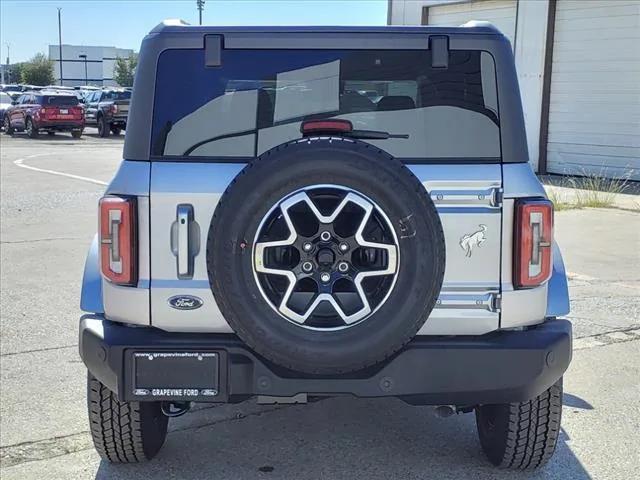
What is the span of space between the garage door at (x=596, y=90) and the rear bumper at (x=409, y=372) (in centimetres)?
1416

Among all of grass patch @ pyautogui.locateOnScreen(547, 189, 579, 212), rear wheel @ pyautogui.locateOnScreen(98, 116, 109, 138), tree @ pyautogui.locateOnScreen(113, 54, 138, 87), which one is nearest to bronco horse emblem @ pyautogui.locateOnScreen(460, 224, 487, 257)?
grass patch @ pyautogui.locateOnScreen(547, 189, 579, 212)

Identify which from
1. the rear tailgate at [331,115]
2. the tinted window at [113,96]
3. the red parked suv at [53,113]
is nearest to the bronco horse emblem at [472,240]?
the rear tailgate at [331,115]

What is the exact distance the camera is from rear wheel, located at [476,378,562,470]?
359 centimetres

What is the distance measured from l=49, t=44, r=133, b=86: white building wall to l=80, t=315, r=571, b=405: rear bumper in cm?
10974

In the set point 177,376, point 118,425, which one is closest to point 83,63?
point 118,425

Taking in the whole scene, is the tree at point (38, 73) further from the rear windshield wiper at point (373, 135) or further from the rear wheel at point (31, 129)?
the rear windshield wiper at point (373, 135)

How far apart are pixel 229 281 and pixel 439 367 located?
87 centimetres

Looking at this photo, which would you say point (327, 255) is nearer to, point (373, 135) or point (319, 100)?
point (373, 135)

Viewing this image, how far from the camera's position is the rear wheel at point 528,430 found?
11.8 feet

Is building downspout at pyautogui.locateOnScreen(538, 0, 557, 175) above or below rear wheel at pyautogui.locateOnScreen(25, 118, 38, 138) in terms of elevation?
above

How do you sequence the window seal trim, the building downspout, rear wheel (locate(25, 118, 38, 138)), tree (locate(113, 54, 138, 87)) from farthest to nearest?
tree (locate(113, 54, 138, 87)), rear wheel (locate(25, 118, 38, 138)), the building downspout, the window seal trim

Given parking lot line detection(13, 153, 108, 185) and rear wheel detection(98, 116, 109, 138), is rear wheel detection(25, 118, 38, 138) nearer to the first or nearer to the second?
rear wheel detection(98, 116, 109, 138)

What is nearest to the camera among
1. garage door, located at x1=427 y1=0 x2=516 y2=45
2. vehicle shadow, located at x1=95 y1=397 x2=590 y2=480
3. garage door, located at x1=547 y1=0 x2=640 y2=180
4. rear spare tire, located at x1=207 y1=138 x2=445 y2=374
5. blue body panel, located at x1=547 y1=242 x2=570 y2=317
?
rear spare tire, located at x1=207 y1=138 x2=445 y2=374

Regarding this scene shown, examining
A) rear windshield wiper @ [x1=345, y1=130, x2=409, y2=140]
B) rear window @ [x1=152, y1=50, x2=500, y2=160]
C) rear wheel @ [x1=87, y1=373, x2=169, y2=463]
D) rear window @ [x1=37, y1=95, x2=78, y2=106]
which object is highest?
rear window @ [x1=37, y1=95, x2=78, y2=106]
